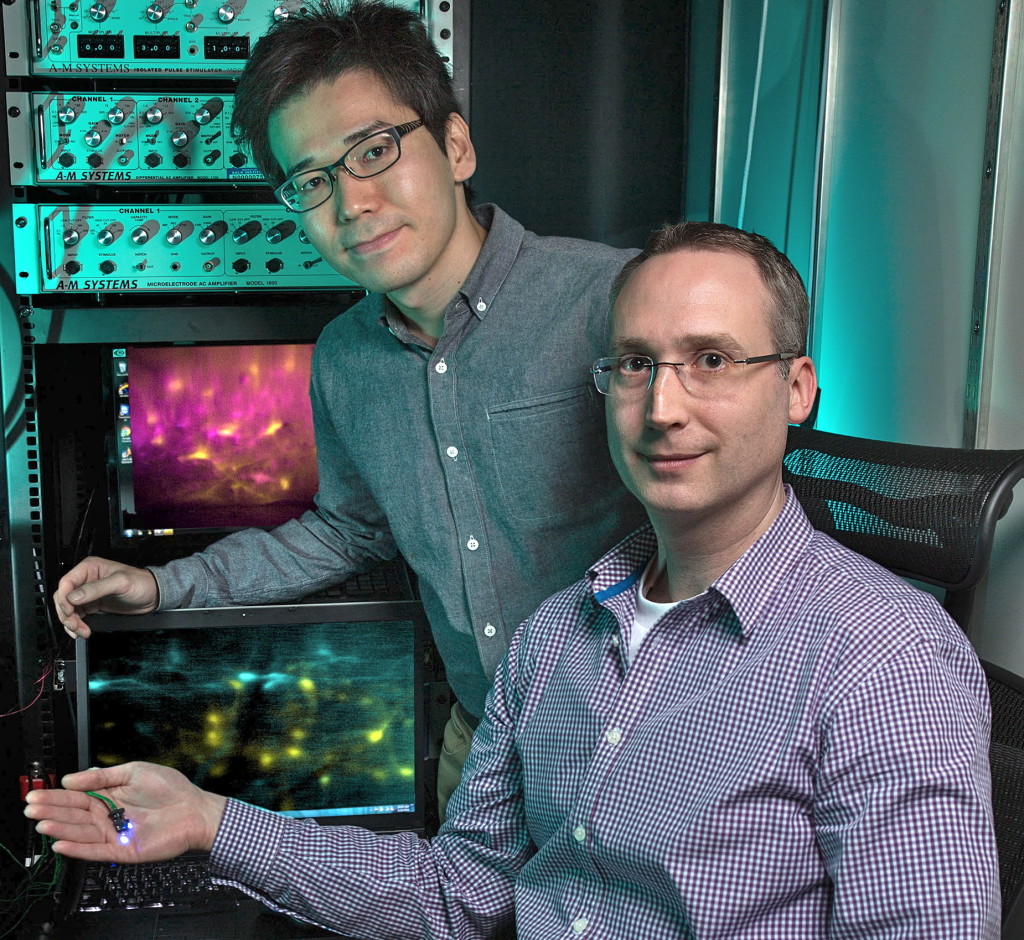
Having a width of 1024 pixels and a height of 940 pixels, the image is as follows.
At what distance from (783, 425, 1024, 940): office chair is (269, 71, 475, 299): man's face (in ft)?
1.87

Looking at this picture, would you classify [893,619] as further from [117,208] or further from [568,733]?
[117,208]

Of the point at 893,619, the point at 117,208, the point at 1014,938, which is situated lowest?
the point at 1014,938

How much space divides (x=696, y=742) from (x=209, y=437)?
1183 mm

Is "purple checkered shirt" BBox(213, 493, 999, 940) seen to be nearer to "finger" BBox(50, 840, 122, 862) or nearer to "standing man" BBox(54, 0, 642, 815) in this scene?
"finger" BBox(50, 840, 122, 862)

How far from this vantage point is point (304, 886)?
3.85 ft

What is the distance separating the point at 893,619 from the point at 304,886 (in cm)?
72

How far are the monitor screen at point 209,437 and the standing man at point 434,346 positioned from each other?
0.28m

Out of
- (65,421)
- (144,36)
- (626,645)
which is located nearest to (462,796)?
(626,645)

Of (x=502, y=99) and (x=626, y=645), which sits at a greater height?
(x=502, y=99)

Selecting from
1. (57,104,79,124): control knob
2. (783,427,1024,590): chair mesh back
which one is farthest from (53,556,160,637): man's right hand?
(783,427,1024,590): chair mesh back

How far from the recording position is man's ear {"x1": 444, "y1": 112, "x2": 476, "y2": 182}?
1.47 meters

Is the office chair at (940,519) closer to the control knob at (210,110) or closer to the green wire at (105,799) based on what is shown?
the green wire at (105,799)

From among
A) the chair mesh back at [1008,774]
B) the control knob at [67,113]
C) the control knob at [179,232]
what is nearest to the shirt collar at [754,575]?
the chair mesh back at [1008,774]

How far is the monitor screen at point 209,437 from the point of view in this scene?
1806 mm
